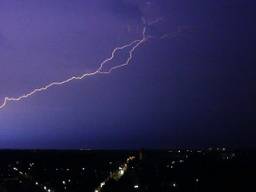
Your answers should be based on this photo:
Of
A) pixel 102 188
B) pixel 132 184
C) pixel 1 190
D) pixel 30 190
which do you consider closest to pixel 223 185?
pixel 132 184

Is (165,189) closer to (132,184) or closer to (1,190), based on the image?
(132,184)

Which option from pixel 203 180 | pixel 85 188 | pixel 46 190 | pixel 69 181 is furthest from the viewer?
pixel 203 180

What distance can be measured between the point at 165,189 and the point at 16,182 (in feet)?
62.2

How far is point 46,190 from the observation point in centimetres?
6384

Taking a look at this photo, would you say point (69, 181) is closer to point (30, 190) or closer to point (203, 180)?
point (30, 190)

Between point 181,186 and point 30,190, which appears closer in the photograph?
point 30,190

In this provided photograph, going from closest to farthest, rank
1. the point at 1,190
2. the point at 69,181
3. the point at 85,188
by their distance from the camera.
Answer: the point at 1,190
the point at 85,188
the point at 69,181

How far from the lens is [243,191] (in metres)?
72.8

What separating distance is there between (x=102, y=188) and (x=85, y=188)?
5450 mm

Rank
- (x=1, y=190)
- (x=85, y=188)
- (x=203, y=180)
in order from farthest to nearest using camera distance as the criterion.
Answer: (x=203, y=180) < (x=85, y=188) < (x=1, y=190)

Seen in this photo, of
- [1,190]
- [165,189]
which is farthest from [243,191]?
[1,190]

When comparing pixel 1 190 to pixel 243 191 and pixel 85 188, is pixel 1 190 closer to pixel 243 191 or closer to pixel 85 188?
pixel 85 188

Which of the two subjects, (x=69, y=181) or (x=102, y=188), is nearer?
(x=102, y=188)

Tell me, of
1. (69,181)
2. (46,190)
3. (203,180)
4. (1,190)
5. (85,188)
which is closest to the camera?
(1,190)
